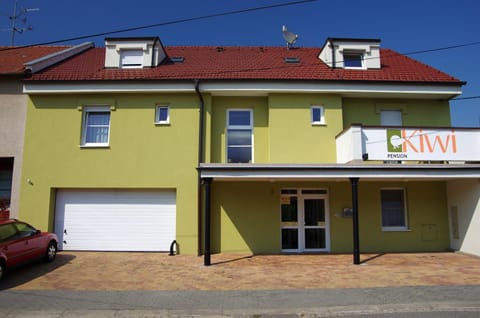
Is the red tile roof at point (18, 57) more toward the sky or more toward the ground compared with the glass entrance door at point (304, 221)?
more toward the sky

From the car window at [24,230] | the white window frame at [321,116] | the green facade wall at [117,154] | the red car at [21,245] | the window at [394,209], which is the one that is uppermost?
the white window frame at [321,116]

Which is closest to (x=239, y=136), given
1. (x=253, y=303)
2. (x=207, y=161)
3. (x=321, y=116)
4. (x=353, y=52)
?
(x=207, y=161)

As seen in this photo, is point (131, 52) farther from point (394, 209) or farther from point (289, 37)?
point (394, 209)

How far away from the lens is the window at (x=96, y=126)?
12070mm

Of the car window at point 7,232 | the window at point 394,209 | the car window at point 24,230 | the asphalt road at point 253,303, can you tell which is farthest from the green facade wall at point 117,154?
the window at point 394,209

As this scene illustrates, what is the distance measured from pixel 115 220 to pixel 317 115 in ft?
27.0

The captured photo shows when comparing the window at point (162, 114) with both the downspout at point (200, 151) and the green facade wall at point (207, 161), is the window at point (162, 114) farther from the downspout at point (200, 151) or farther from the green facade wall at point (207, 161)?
the downspout at point (200, 151)

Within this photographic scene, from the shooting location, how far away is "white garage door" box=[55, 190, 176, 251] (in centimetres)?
1165

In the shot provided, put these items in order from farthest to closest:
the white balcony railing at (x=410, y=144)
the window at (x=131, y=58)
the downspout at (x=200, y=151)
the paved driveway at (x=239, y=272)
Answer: the window at (x=131, y=58)
the downspout at (x=200, y=151)
the white balcony railing at (x=410, y=144)
the paved driveway at (x=239, y=272)

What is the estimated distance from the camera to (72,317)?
5621 mm

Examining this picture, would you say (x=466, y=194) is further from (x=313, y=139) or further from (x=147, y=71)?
(x=147, y=71)

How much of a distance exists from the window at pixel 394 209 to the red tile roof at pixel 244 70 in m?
4.15

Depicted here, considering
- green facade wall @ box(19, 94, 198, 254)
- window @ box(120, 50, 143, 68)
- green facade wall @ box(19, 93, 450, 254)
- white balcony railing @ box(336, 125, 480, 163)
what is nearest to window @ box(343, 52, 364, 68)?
green facade wall @ box(19, 93, 450, 254)

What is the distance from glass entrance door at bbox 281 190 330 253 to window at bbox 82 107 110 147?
6879 mm
